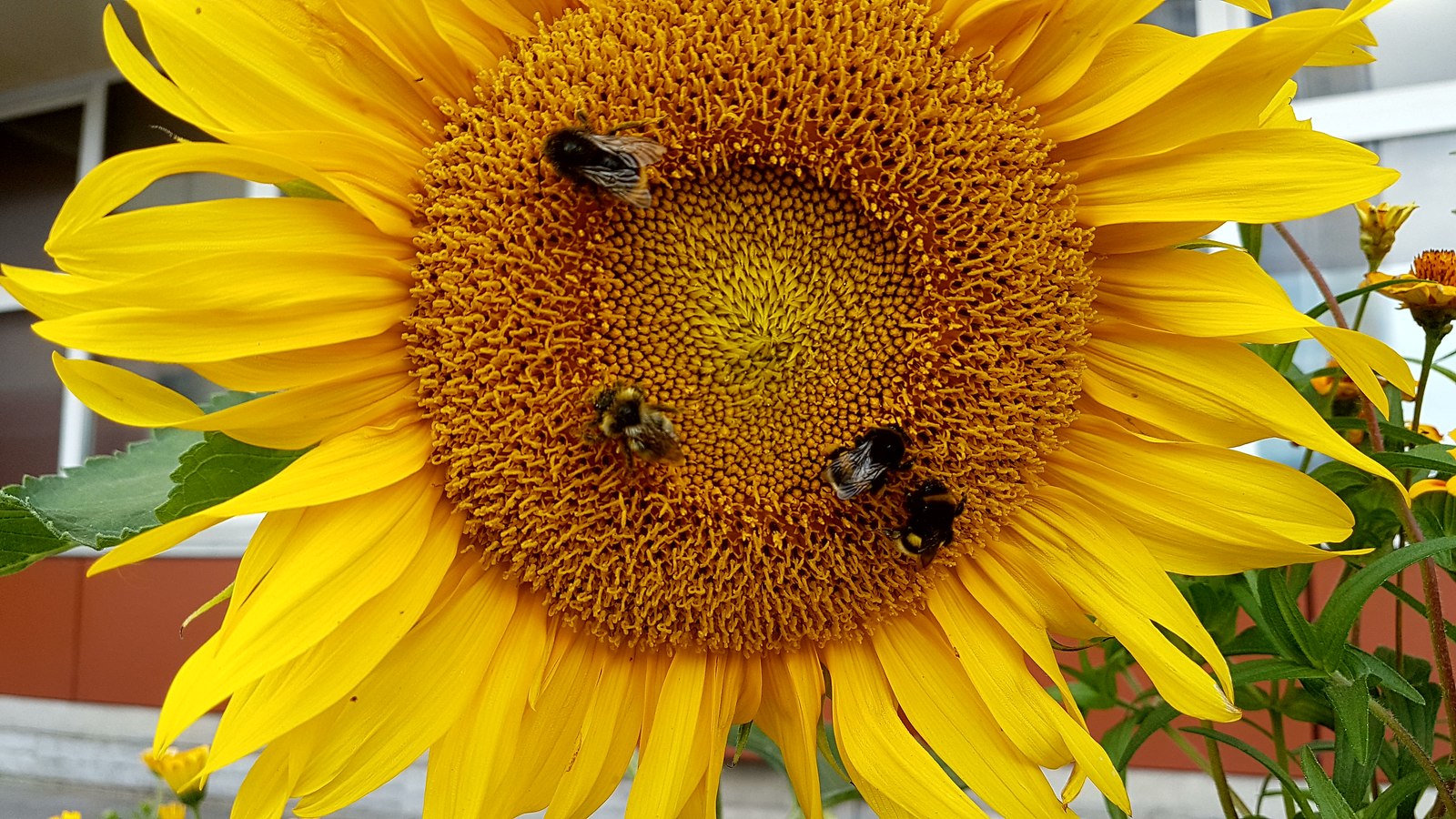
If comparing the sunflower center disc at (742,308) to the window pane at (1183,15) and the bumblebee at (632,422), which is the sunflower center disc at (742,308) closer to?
the bumblebee at (632,422)

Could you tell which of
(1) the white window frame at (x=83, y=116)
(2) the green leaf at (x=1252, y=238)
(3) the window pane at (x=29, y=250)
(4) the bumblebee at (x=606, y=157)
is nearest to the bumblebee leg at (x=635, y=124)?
(4) the bumblebee at (x=606, y=157)

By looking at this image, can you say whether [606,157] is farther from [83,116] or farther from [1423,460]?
[83,116]

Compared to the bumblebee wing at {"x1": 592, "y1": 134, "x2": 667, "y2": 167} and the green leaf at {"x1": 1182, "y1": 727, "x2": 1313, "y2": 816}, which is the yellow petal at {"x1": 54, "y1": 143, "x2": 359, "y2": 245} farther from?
the green leaf at {"x1": 1182, "y1": 727, "x2": 1313, "y2": 816}

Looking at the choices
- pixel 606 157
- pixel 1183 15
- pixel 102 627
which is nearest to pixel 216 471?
pixel 606 157

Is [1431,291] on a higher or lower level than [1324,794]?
higher

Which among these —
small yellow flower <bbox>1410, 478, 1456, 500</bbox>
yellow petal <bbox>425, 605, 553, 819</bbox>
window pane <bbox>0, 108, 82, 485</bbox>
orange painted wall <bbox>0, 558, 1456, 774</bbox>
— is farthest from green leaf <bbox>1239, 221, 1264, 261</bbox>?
window pane <bbox>0, 108, 82, 485</bbox>

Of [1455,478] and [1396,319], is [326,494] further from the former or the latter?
[1396,319]
